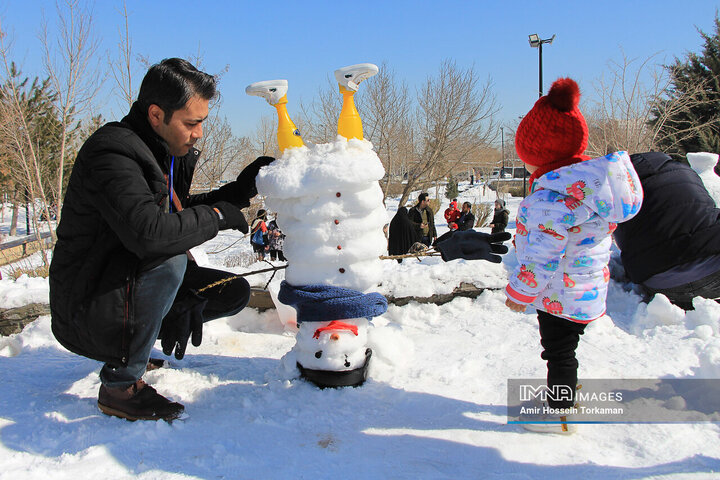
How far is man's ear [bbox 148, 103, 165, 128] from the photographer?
6.84 ft

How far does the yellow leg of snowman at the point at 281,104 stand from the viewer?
95.6 inches

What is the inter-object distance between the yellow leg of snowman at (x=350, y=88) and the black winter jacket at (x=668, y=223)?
5.74 ft

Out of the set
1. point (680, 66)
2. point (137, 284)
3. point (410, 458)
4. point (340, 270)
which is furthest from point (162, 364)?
point (680, 66)

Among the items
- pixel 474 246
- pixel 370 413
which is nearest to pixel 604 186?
pixel 474 246

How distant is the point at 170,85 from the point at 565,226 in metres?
1.78

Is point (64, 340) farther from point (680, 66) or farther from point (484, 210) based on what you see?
point (484, 210)

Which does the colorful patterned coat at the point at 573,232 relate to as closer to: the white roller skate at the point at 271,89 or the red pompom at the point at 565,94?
the red pompom at the point at 565,94

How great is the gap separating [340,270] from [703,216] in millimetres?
2018

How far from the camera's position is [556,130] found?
209 cm

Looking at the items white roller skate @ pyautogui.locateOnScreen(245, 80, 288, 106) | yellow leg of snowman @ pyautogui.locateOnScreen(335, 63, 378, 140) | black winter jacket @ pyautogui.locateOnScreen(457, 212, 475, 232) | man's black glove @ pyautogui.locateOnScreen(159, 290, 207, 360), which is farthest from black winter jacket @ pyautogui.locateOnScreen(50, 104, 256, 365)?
black winter jacket @ pyautogui.locateOnScreen(457, 212, 475, 232)

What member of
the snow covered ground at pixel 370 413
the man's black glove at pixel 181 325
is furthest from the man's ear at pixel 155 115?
the snow covered ground at pixel 370 413

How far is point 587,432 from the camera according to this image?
2.01 metres

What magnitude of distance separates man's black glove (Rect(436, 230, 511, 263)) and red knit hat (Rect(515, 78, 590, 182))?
15.6 inches

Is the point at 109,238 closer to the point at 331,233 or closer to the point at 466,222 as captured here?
the point at 331,233
